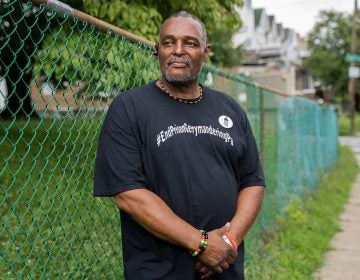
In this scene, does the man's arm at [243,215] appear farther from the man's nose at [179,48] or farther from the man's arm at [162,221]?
the man's nose at [179,48]

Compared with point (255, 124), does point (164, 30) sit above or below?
above

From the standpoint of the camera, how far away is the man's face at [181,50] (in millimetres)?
2387

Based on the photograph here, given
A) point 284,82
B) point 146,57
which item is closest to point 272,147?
point 146,57

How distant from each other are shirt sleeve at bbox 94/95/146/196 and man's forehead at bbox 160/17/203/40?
44cm

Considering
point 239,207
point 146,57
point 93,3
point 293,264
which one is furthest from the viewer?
point 93,3

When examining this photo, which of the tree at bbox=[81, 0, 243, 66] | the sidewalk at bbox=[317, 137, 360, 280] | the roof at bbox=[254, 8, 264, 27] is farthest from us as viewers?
the roof at bbox=[254, 8, 264, 27]

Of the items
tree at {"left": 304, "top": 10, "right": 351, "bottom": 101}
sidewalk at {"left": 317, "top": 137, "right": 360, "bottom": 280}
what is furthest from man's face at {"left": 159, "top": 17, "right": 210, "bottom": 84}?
tree at {"left": 304, "top": 10, "right": 351, "bottom": 101}

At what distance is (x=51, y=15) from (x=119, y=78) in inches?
26.2

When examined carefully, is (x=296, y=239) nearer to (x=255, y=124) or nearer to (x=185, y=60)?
(x=255, y=124)

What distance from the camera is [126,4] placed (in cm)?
595

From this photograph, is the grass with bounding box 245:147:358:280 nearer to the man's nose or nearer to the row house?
the man's nose

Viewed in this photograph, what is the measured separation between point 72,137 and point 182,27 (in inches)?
146

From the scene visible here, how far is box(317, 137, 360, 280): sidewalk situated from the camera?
5.38 meters

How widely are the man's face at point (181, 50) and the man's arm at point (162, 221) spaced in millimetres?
563
